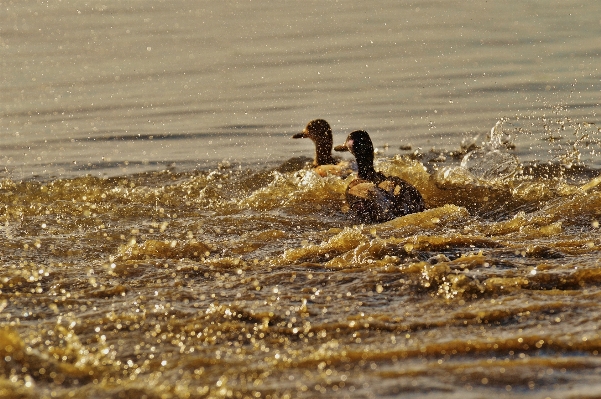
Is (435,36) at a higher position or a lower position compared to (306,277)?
higher

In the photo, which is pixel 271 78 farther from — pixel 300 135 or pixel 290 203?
pixel 290 203

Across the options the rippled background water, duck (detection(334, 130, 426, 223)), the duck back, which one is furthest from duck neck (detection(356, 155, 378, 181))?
the rippled background water

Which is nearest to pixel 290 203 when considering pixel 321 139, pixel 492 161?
pixel 321 139

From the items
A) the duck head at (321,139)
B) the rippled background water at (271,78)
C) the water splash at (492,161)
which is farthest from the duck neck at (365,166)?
the rippled background water at (271,78)

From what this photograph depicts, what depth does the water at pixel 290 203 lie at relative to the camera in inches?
177

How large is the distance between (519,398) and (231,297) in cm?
213

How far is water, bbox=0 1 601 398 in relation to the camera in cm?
450

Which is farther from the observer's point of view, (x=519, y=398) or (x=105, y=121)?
(x=105, y=121)

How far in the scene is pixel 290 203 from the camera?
8.81m

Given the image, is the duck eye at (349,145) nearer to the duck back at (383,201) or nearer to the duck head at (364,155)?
the duck head at (364,155)

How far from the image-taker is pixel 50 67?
14.3m

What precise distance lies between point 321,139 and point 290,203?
6.91ft

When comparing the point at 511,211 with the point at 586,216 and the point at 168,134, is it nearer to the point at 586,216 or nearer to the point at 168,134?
the point at 586,216

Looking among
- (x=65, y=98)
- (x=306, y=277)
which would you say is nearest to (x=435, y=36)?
(x=65, y=98)
